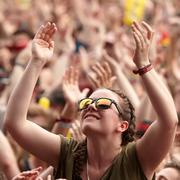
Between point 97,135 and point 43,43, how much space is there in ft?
2.04

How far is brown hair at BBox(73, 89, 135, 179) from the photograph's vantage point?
4646 millimetres

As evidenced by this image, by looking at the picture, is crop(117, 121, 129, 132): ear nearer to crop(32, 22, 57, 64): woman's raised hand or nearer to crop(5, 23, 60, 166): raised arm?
crop(5, 23, 60, 166): raised arm

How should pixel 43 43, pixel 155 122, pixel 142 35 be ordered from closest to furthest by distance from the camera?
pixel 155 122 → pixel 142 35 → pixel 43 43

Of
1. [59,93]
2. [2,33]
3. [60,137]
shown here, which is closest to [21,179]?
[60,137]

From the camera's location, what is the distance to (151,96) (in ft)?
14.4

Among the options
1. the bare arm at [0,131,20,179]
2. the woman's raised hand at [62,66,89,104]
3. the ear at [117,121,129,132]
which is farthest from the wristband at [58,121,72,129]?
the ear at [117,121,129,132]

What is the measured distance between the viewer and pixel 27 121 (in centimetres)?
466

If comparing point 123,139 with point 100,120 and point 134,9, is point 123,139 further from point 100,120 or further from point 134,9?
point 134,9

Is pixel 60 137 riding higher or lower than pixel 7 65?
lower

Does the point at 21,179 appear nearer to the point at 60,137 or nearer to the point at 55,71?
the point at 60,137

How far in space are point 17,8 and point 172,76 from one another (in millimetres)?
5744

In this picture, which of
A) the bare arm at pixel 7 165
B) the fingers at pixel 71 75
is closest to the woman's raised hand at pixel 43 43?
the bare arm at pixel 7 165

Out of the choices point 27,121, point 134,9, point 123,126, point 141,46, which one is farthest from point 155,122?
point 134,9

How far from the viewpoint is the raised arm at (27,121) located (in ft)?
15.0
